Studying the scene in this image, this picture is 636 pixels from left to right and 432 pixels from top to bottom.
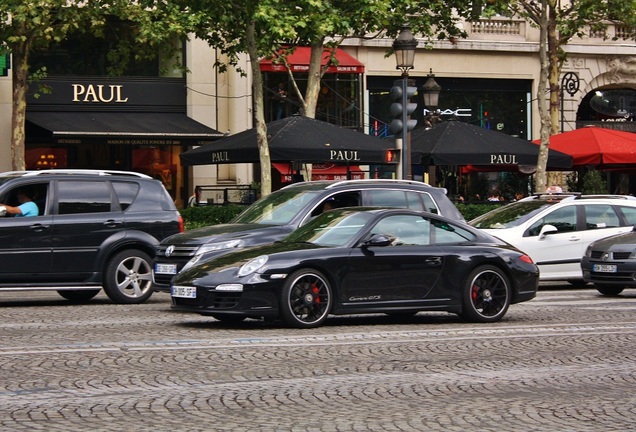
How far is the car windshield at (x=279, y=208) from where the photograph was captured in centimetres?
1705

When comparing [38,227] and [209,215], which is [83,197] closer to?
[38,227]

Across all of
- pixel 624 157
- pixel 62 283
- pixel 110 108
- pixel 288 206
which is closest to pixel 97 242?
pixel 62 283

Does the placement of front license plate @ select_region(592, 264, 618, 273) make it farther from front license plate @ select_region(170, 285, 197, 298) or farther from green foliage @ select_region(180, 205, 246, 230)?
green foliage @ select_region(180, 205, 246, 230)

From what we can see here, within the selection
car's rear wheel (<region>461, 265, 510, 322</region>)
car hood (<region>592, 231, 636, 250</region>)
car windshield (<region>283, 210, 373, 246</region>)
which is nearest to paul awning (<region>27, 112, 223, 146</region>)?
car hood (<region>592, 231, 636, 250</region>)

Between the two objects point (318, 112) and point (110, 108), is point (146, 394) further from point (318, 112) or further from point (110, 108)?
point (318, 112)

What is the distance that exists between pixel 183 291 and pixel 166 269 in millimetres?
3135

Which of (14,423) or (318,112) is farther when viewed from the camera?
(318,112)

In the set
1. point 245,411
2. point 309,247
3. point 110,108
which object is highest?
point 110,108

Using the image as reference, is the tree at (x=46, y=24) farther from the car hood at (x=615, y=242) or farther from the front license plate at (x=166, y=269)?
the front license plate at (x=166, y=269)

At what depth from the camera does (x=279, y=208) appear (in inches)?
683

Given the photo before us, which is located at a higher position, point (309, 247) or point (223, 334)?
point (309, 247)

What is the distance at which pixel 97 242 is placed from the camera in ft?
57.2

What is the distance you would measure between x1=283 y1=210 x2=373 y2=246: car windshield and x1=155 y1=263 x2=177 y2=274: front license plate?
245cm

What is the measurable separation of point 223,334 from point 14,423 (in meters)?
5.28
